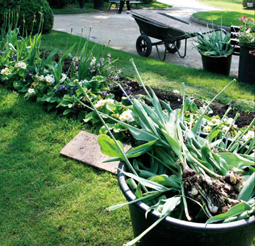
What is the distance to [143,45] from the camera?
275 inches

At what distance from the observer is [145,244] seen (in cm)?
169

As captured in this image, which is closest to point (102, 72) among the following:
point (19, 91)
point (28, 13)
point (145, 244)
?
point (19, 91)

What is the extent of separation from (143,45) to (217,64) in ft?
6.82

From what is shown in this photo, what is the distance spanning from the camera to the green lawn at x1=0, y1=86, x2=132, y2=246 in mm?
2287

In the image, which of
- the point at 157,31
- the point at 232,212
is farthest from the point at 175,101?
the point at 157,31

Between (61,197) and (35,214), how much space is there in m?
0.25

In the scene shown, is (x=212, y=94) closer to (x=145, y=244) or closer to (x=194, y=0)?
(x=145, y=244)

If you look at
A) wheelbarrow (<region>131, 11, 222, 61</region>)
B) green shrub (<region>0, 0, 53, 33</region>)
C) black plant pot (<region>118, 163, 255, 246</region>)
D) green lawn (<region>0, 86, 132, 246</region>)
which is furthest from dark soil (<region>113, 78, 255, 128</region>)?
green shrub (<region>0, 0, 53, 33</region>)

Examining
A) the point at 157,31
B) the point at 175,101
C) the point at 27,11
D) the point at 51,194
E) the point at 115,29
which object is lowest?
the point at 51,194

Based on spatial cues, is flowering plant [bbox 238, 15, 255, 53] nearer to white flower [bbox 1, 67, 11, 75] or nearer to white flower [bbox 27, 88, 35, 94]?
white flower [bbox 27, 88, 35, 94]

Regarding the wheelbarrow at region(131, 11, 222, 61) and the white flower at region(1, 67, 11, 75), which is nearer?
the white flower at region(1, 67, 11, 75)

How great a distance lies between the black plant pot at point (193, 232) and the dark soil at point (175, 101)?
219 centimetres

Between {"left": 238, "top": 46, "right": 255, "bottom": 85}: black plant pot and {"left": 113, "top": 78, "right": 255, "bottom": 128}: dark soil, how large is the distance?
148 cm

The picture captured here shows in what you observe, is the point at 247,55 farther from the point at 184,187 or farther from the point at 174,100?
the point at 184,187
